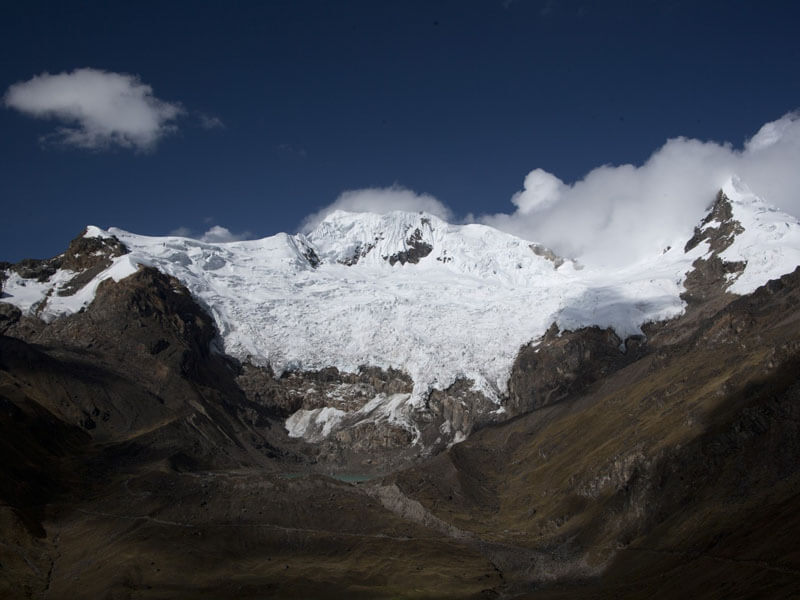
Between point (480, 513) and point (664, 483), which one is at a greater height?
point (480, 513)

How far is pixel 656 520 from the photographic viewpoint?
102062 millimetres

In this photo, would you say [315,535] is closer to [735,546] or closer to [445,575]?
[445,575]

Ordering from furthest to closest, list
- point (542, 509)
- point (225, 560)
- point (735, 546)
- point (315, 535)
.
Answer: point (542, 509), point (315, 535), point (225, 560), point (735, 546)

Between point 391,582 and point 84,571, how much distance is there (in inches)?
1720

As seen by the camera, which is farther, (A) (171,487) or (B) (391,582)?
(A) (171,487)

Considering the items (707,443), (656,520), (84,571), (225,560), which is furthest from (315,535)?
(707,443)

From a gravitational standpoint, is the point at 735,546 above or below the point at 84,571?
below

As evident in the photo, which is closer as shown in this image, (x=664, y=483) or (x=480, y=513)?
(x=664, y=483)

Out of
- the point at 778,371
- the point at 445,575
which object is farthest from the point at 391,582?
the point at 778,371

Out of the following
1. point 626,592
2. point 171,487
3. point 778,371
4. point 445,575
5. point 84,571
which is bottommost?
point 626,592

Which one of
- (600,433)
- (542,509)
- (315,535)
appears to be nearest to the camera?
(315,535)

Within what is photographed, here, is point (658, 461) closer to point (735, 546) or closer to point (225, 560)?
point (735, 546)

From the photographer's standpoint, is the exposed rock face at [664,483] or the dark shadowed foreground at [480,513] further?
the dark shadowed foreground at [480,513]

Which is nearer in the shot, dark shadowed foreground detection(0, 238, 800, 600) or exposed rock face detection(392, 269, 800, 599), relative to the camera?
exposed rock face detection(392, 269, 800, 599)
